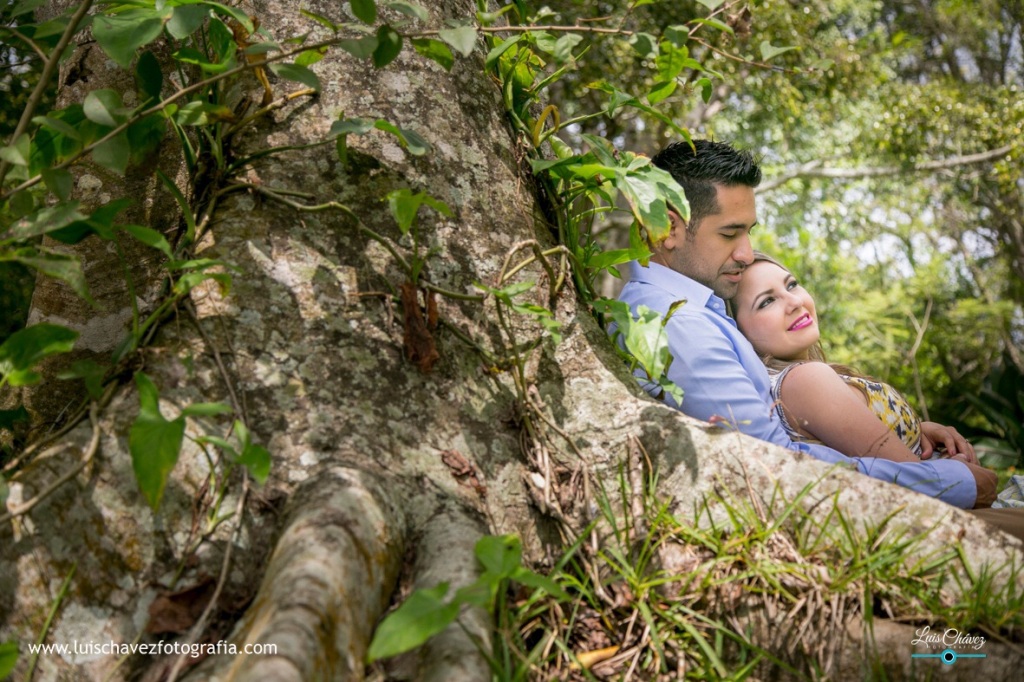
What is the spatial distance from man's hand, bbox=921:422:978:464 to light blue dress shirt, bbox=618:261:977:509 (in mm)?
327

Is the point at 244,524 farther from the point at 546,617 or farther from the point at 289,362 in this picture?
the point at 546,617

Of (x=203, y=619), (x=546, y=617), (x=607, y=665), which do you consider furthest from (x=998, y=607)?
(x=203, y=619)

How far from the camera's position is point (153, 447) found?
1330 millimetres

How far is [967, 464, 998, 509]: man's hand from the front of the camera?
2.24m

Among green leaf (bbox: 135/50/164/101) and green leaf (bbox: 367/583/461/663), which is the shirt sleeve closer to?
green leaf (bbox: 367/583/461/663)

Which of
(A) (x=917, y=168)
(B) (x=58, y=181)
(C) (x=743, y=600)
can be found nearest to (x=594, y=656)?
(C) (x=743, y=600)

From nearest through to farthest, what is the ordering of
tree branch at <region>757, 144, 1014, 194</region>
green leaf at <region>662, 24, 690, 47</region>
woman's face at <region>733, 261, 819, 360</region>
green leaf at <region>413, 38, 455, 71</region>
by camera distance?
green leaf at <region>413, 38, 455, 71</region> → green leaf at <region>662, 24, 690, 47</region> → woman's face at <region>733, 261, 819, 360</region> → tree branch at <region>757, 144, 1014, 194</region>

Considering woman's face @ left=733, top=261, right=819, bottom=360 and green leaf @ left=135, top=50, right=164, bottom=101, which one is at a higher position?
green leaf @ left=135, top=50, right=164, bottom=101

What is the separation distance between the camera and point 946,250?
1334 centimetres

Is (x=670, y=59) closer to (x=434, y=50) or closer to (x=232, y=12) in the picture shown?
(x=434, y=50)

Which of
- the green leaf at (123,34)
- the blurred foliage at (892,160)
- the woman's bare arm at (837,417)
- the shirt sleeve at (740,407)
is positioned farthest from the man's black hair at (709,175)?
the blurred foliage at (892,160)

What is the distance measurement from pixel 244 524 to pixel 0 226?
58.7 inches

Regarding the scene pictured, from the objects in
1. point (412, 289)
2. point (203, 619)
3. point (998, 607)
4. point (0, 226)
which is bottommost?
point (0, 226)

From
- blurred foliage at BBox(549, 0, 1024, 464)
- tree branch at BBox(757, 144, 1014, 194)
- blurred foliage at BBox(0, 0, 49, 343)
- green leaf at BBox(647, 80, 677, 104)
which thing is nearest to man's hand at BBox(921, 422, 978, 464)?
green leaf at BBox(647, 80, 677, 104)
